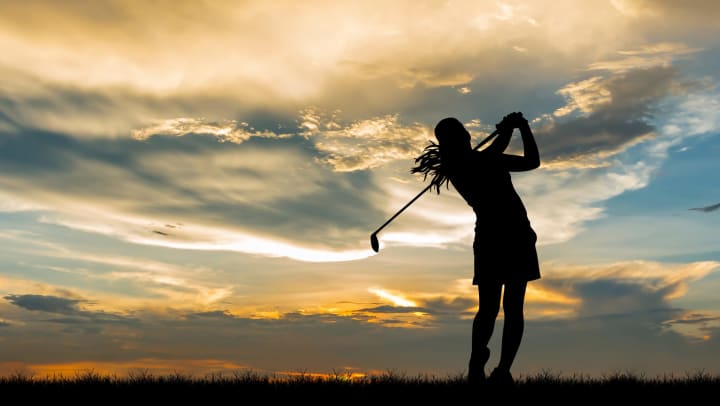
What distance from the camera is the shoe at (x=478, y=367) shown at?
879cm

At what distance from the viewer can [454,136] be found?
28.4ft

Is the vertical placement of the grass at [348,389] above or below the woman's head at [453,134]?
below

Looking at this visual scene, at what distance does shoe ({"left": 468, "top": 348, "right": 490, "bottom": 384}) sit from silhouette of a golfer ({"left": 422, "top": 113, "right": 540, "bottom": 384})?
1 cm

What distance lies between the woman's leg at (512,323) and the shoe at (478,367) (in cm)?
27

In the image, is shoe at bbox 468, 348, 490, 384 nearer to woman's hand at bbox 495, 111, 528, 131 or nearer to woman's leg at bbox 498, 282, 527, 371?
woman's leg at bbox 498, 282, 527, 371

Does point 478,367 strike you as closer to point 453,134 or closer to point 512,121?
point 453,134

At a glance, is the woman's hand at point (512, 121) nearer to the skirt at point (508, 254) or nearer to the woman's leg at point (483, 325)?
the skirt at point (508, 254)

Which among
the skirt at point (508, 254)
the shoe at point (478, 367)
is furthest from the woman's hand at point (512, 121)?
the shoe at point (478, 367)

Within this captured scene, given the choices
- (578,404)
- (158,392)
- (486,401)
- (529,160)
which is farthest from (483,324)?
(158,392)

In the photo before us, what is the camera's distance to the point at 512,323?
28.1 feet

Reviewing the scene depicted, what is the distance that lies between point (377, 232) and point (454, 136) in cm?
210

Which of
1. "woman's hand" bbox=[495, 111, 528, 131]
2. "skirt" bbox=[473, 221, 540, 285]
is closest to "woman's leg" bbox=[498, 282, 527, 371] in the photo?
"skirt" bbox=[473, 221, 540, 285]

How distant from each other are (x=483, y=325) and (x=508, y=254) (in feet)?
3.08

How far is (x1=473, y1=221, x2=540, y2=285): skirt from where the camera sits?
8477 millimetres
